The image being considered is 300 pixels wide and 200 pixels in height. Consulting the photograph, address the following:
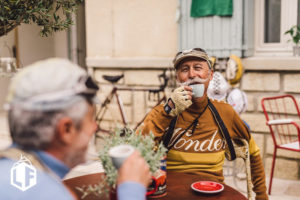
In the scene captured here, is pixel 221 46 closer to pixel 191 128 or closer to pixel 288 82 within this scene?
pixel 288 82

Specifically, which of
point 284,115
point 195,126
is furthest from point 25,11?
point 284,115

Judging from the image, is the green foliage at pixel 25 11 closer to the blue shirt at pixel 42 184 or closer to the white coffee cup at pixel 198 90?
the white coffee cup at pixel 198 90

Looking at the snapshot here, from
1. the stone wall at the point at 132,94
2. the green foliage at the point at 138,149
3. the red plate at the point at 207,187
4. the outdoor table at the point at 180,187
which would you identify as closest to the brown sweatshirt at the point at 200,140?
the outdoor table at the point at 180,187

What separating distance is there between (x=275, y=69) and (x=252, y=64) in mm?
254

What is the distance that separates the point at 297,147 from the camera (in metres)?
3.66

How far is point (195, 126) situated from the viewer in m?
2.17

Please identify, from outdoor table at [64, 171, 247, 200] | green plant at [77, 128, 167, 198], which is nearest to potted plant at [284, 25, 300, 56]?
outdoor table at [64, 171, 247, 200]

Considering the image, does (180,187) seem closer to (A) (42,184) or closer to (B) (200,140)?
(B) (200,140)

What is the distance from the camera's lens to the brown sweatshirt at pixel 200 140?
212 cm

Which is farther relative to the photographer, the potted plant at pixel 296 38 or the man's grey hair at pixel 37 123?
the potted plant at pixel 296 38

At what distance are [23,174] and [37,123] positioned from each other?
0.16 m

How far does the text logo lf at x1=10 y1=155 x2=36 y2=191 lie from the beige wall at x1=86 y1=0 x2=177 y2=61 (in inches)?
160

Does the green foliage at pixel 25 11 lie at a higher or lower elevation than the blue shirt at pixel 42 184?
higher

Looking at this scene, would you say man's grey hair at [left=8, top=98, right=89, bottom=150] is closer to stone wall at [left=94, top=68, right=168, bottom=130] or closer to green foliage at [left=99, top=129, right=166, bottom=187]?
green foliage at [left=99, top=129, right=166, bottom=187]
